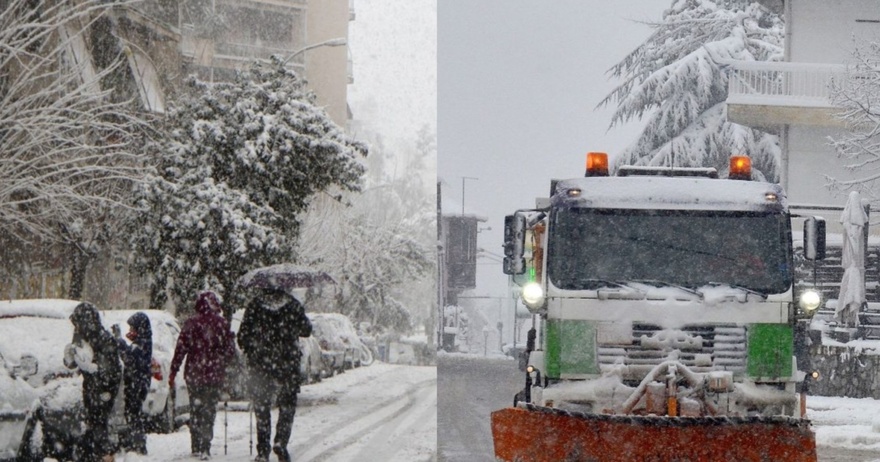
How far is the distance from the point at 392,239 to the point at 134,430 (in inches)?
54.4

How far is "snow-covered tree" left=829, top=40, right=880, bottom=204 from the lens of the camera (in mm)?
7949

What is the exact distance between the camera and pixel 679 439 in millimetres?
4688

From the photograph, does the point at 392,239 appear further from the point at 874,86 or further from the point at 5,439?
the point at 874,86

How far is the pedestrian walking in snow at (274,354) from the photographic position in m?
5.05

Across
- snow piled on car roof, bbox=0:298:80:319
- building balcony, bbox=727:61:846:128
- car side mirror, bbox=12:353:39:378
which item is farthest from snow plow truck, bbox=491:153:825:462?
building balcony, bbox=727:61:846:128

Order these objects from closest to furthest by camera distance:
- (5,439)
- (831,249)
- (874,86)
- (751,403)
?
(5,439) → (751,403) → (831,249) → (874,86)

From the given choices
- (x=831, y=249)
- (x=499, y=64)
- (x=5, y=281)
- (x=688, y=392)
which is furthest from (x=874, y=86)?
(x=5, y=281)

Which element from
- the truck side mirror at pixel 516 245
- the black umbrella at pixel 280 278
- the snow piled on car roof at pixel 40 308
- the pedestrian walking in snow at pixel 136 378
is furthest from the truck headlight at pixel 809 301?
the snow piled on car roof at pixel 40 308

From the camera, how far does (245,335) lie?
200 inches

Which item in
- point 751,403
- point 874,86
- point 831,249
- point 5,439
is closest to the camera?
point 5,439

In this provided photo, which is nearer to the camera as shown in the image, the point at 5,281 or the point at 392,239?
the point at 392,239

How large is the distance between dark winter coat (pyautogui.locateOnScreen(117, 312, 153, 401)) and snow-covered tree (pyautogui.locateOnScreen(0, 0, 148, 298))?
329 millimetres

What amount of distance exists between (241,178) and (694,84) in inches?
163

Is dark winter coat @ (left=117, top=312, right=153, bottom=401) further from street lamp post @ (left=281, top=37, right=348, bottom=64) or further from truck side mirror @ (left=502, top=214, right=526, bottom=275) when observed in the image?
truck side mirror @ (left=502, top=214, right=526, bottom=275)
